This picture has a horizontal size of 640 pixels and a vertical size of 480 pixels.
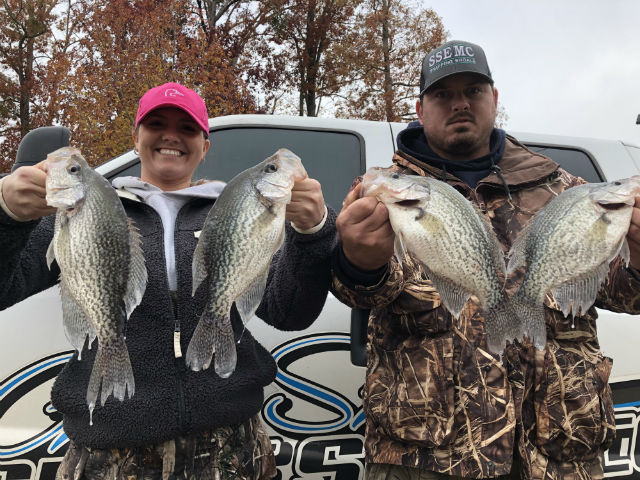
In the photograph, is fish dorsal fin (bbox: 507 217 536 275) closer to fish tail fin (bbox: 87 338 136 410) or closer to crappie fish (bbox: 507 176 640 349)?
crappie fish (bbox: 507 176 640 349)

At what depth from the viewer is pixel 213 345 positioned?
1837mm

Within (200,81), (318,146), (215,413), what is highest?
(200,81)

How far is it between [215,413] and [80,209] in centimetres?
94

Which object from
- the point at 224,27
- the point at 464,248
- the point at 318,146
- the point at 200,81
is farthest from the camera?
the point at 224,27

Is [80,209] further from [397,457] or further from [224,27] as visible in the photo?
[224,27]

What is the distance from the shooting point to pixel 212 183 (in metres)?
2.45

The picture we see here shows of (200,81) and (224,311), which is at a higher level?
(200,81)

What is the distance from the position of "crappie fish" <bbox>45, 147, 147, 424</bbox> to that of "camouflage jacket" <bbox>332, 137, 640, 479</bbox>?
0.87m

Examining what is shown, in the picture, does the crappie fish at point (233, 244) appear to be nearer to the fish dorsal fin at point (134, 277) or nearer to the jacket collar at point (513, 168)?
the fish dorsal fin at point (134, 277)

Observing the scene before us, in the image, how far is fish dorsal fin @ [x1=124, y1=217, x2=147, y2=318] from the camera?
72.2 inches

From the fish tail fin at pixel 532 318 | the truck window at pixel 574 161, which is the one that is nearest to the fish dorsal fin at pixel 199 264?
the fish tail fin at pixel 532 318

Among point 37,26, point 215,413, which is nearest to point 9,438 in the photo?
point 215,413

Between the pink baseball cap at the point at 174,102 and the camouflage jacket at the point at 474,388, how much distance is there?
1.01m

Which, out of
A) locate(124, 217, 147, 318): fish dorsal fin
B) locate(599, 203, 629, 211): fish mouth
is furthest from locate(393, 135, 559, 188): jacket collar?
locate(124, 217, 147, 318): fish dorsal fin
